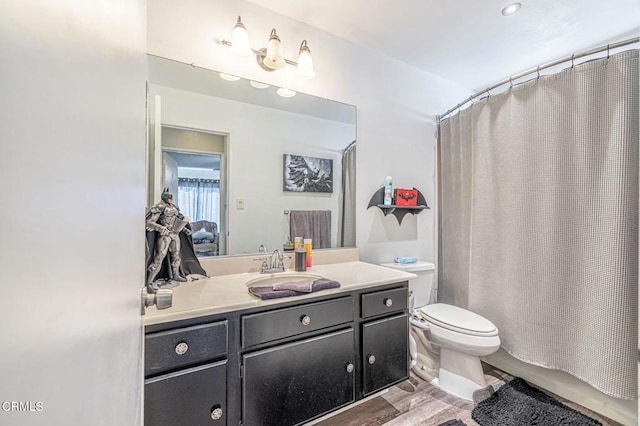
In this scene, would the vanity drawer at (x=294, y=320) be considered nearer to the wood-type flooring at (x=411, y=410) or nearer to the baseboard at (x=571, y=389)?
the wood-type flooring at (x=411, y=410)

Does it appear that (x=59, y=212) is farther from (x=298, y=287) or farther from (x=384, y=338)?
(x=384, y=338)

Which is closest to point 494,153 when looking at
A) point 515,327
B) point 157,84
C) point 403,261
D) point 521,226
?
point 521,226

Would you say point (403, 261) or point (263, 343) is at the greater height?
point (403, 261)

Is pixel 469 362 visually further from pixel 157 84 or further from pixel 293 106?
pixel 157 84

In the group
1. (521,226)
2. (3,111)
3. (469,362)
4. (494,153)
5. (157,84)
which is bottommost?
(469,362)

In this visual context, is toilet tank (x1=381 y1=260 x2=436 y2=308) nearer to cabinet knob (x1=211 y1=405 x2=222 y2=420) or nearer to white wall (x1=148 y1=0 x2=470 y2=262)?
white wall (x1=148 y1=0 x2=470 y2=262)

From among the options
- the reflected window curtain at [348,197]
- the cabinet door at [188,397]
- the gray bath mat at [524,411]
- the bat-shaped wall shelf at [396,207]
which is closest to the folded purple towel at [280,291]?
the cabinet door at [188,397]

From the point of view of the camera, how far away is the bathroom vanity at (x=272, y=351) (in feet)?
3.22

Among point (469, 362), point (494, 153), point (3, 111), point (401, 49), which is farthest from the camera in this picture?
point (401, 49)

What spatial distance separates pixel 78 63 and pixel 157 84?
4.79ft

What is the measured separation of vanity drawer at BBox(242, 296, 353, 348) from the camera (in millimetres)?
1124

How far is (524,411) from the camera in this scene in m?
1.53

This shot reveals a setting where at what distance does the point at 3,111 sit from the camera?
0.12m

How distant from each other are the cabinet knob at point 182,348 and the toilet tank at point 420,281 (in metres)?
1.45
